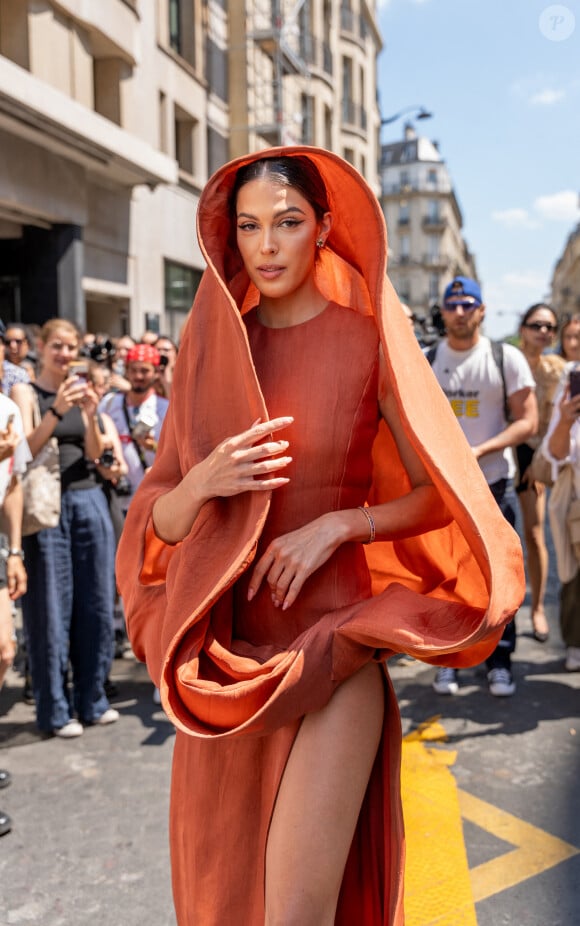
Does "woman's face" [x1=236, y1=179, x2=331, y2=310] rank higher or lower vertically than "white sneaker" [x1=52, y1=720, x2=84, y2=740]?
higher

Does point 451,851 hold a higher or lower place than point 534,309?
lower

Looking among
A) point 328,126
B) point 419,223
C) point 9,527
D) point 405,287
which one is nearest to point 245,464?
point 9,527

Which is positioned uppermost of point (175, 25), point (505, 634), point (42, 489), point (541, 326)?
point (175, 25)

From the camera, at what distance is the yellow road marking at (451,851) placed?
312 centimetres

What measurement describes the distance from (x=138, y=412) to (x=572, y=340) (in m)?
3.16

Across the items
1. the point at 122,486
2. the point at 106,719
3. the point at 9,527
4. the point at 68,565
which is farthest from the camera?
the point at 122,486

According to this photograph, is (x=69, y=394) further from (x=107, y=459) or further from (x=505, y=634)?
(x=505, y=634)

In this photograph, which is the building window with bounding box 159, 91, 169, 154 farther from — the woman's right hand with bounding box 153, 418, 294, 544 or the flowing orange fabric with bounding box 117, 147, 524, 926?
the woman's right hand with bounding box 153, 418, 294, 544

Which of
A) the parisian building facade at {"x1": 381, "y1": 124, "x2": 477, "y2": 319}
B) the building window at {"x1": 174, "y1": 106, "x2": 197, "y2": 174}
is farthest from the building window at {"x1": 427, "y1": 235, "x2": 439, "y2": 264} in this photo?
the building window at {"x1": 174, "y1": 106, "x2": 197, "y2": 174}

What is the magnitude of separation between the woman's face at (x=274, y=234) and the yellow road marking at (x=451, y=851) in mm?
2211

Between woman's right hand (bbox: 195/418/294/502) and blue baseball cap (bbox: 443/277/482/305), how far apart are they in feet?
11.9

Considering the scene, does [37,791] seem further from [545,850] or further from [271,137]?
[271,137]

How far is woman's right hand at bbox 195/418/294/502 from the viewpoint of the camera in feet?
5.98

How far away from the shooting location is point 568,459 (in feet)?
18.1
